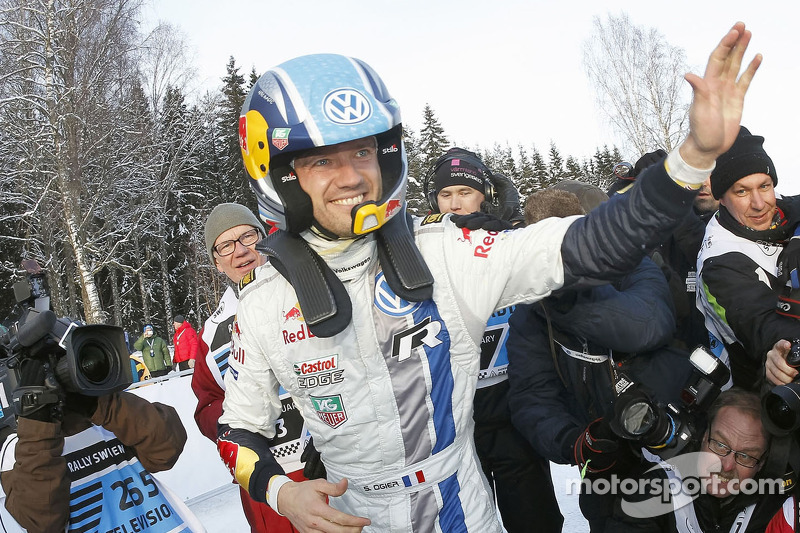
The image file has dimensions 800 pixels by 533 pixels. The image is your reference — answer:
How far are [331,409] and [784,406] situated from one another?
1475 mm

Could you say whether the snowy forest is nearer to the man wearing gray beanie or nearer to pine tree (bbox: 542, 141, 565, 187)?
the man wearing gray beanie

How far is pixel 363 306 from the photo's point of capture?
1818 mm

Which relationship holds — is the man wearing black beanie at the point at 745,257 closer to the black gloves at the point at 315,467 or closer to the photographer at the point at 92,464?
the black gloves at the point at 315,467

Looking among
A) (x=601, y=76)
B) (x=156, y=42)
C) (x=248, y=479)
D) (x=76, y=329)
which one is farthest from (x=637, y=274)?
(x=601, y=76)

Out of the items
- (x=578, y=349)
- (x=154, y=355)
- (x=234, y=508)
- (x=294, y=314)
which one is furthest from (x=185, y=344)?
(x=294, y=314)

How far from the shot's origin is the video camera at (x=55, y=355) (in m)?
2.32

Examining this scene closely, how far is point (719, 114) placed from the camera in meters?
1.29

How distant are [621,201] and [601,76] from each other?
25421mm

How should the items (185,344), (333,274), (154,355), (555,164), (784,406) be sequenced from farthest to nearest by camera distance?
(555,164)
(154,355)
(185,344)
(784,406)
(333,274)

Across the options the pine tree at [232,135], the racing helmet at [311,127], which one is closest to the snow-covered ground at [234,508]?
the racing helmet at [311,127]

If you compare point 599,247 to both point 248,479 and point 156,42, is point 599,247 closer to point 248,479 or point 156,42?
point 248,479

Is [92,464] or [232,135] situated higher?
[232,135]

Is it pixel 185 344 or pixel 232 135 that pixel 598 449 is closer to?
pixel 185 344

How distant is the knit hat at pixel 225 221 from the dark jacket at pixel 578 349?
5.66 ft
